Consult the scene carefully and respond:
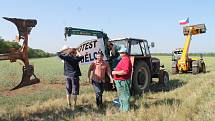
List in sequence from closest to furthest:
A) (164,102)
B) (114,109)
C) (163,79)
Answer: (114,109) < (164,102) < (163,79)

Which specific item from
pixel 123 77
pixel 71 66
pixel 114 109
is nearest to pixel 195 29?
pixel 123 77

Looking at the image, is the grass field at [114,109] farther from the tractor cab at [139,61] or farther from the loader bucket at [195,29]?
the loader bucket at [195,29]

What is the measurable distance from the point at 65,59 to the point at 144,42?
5.04 m

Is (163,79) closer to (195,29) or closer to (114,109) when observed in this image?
→ (114,109)

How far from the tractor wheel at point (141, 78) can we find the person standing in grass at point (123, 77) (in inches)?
124

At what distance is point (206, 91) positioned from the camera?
1150 centimetres

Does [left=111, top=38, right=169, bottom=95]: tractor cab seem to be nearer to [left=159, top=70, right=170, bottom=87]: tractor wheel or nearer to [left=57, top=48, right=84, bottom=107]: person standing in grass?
[left=159, top=70, right=170, bottom=87]: tractor wheel

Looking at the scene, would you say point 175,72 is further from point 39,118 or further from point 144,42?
point 39,118

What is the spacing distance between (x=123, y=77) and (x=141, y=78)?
3.78m

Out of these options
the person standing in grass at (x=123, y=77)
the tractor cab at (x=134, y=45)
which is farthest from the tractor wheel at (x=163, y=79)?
the person standing in grass at (x=123, y=77)

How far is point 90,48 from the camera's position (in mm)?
11453

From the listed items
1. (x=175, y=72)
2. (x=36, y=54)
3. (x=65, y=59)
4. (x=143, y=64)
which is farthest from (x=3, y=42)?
(x=36, y=54)

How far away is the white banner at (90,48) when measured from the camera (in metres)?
11.3

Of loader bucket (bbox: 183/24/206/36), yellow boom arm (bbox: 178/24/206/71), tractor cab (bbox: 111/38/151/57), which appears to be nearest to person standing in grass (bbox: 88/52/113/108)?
tractor cab (bbox: 111/38/151/57)
